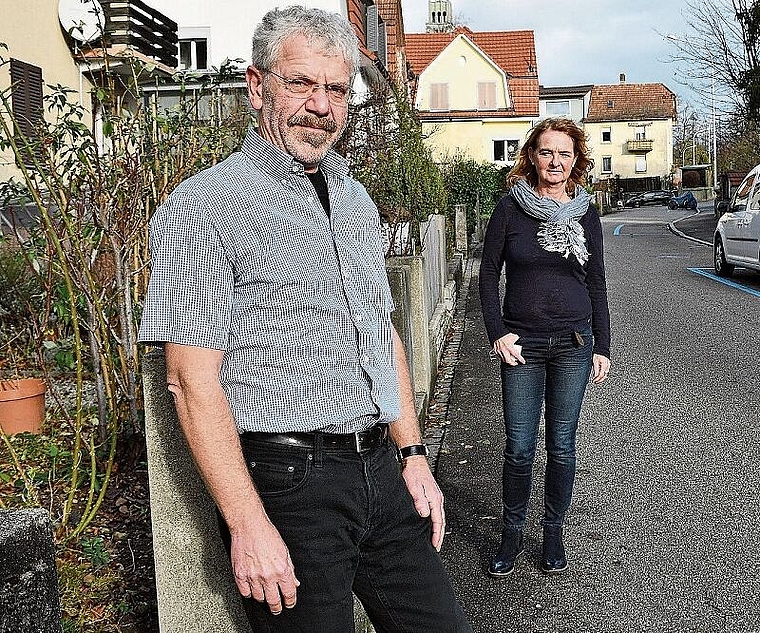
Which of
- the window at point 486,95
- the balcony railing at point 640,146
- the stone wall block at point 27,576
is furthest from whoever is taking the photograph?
the balcony railing at point 640,146

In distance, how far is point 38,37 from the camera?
1527 cm

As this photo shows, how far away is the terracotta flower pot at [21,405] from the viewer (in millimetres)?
6055

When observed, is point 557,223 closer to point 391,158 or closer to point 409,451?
point 409,451

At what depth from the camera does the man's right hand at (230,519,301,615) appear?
2.27 m

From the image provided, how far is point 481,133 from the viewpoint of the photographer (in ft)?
192

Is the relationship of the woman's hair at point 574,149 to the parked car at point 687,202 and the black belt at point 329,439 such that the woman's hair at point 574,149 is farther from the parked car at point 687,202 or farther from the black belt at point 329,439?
the parked car at point 687,202

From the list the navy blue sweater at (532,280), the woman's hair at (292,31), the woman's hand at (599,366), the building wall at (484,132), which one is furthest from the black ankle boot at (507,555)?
the building wall at (484,132)

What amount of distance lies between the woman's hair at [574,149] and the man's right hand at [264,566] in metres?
2.83

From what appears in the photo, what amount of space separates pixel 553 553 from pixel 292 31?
3.16 metres

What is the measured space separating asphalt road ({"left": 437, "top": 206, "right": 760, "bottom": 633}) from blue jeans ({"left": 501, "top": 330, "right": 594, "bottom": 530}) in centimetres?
40

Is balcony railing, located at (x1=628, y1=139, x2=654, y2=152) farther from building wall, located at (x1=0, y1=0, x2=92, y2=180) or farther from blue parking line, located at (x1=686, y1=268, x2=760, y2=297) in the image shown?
building wall, located at (x1=0, y1=0, x2=92, y2=180)

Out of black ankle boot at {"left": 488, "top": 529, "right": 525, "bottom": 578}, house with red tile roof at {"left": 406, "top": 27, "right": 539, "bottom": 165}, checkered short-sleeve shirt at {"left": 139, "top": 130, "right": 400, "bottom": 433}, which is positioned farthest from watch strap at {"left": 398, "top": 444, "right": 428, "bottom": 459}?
house with red tile roof at {"left": 406, "top": 27, "right": 539, "bottom": 165}

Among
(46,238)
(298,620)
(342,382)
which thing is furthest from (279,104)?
(46,238)

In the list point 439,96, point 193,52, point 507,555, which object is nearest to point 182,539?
point 507,555
